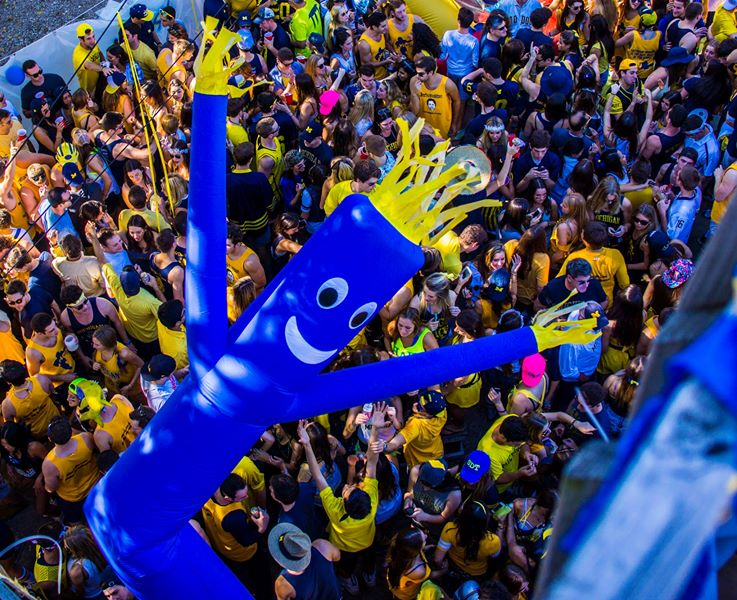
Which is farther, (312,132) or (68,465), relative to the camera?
(312,132)

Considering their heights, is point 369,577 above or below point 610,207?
below

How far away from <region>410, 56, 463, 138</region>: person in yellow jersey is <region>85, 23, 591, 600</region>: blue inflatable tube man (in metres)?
3.74

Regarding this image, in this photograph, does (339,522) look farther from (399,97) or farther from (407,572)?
(399,97)

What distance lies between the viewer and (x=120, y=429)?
4.58m

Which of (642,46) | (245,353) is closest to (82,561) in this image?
(245,353)

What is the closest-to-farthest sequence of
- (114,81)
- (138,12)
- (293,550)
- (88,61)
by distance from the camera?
(293,550), (114,81), (88,61), (138,12)

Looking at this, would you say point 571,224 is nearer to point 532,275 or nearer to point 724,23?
point 532,275

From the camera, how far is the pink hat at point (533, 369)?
4.57 metres

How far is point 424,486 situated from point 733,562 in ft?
9.99

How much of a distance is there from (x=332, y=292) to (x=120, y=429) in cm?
210

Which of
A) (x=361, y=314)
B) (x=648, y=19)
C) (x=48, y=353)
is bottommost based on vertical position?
(x=648, y=19)

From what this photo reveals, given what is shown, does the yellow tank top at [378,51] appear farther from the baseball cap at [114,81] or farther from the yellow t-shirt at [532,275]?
the yellow t-shirt at [532,275]

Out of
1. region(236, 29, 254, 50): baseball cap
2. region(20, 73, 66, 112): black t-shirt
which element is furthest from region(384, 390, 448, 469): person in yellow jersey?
region(20, 73, 66, 112): black t-shirt

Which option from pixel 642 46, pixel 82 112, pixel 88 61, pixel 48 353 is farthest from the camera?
pixel 88 61
